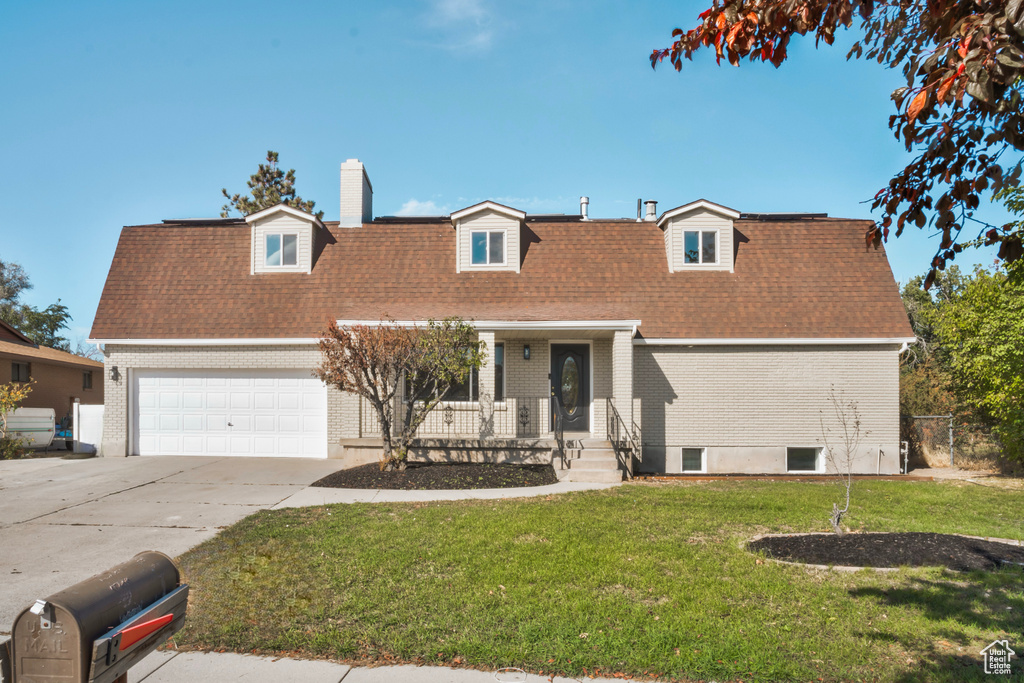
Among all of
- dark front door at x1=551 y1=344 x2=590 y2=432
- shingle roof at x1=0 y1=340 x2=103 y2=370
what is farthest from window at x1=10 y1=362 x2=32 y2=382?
dark front door at x1=551 y1=344 x2=590 y2=432

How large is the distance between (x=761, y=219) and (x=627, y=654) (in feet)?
51.9

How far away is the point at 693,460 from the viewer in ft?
48.9

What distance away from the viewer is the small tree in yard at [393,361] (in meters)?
11.5

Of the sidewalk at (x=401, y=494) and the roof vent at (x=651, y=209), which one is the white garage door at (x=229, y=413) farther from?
the roof vent at (x=651, y=209)

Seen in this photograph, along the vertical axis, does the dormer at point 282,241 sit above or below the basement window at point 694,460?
above

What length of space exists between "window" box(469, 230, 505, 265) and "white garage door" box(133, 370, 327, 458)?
16.8ft

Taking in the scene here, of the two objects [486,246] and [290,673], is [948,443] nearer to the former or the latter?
[486,246]

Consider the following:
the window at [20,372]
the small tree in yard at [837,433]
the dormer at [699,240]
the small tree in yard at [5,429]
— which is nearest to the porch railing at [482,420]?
the dormer at [699,240]

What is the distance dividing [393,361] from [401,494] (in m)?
2.49

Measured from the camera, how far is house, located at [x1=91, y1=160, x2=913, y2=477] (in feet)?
48.2

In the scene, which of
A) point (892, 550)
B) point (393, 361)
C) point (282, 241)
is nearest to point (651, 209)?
point (282, 241)

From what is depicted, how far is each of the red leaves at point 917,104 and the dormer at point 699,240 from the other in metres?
13.7

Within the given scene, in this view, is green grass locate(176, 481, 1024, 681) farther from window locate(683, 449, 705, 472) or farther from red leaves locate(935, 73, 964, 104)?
window locate(683, 449, 705, 472)

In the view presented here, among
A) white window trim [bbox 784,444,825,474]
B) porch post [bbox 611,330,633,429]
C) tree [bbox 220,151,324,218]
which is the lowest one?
white window trim [bbox 784,444,825,474]
